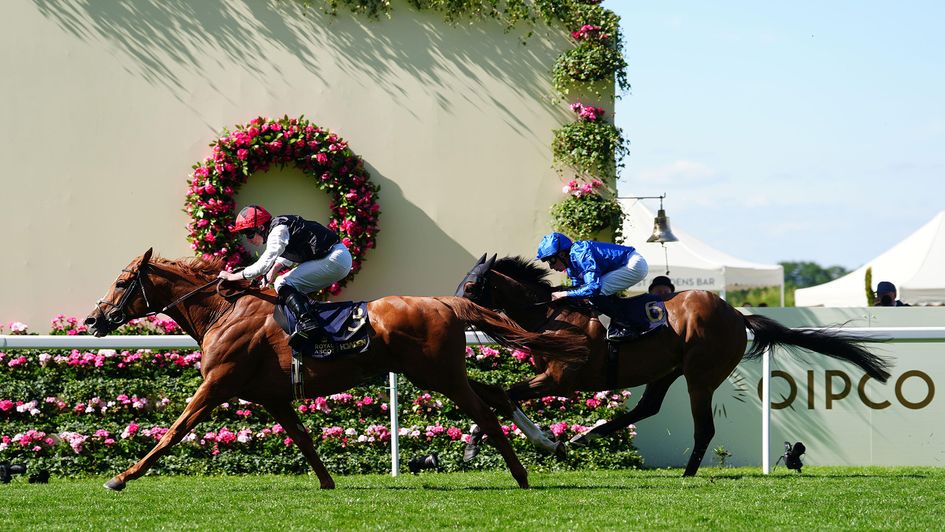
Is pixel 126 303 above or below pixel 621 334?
above

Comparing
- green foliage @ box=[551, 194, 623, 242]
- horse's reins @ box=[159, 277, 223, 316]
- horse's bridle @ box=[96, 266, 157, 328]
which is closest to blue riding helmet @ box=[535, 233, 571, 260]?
horse's reins @ box=[159, 277, 223, 316]

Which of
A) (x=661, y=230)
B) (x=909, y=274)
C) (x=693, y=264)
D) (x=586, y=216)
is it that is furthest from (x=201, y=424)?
(x=909, y=274)

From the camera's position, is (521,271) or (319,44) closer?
(521,271)

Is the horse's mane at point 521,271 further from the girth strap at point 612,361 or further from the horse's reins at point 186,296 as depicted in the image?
the horse's reins at point 186,296

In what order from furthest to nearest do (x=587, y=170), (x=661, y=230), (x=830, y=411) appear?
(x=661, y=230)
(x=587, y=170)
(x=830, y=411)

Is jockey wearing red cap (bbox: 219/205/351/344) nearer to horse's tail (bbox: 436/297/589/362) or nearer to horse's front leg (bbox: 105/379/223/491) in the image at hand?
horse's front leg (bbox: 105/379/223/491)

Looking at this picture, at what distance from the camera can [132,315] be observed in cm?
688

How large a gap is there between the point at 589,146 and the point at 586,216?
0.72 metres

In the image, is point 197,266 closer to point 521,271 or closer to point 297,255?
point 297,255

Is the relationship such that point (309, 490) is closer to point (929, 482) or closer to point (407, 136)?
point (929, 482)

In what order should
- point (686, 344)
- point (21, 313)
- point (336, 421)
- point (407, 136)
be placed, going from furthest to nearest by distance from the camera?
point (407, 136) < point (21, 313) < point (336, 421) < point (686, 344)

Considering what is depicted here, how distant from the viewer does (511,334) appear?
6836 millimetres

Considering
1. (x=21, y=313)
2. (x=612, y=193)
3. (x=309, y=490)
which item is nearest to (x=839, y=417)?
(x=612, y=193)

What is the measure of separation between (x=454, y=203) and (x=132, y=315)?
16.0 ft
